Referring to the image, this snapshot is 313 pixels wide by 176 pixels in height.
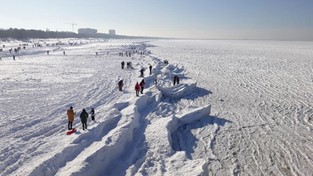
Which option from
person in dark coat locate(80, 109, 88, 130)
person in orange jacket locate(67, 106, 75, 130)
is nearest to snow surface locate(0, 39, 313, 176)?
person in dark coat locate(80, 109, 88, 130)

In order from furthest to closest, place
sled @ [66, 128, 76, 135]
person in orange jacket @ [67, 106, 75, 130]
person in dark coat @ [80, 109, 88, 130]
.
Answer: person in orange jacket @ [67, 106, 75, 130], person in dark coat @ [80, 109, 88, 130], sled @ [66, 128, 76, 135]

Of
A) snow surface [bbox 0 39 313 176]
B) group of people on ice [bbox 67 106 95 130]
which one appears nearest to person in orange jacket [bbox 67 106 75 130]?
group of people on ice [bbox 67 106 95 130]

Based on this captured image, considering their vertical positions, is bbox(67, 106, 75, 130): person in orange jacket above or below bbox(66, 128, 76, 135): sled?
above

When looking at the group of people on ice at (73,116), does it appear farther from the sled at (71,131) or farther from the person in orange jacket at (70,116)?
the sled at (71,131)

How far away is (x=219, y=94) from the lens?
26.0 metres

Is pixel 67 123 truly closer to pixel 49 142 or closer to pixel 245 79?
pixel 49 142

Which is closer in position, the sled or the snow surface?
the snow surface

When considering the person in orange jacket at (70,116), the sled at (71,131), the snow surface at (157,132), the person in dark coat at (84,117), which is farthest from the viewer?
the person in orange jacket at (70,116)

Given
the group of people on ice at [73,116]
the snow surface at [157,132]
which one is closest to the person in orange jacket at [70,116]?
the group of people on ice at [73,116]

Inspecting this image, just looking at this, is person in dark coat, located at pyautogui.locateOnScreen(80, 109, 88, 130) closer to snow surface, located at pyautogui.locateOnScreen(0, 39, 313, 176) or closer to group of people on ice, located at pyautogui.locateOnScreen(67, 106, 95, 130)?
group of people on ice, located at pyautogui.locateOnScreen(67, 106, 95, 130)

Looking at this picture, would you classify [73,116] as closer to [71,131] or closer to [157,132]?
[71,131]

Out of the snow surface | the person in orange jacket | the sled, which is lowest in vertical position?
the snow surface

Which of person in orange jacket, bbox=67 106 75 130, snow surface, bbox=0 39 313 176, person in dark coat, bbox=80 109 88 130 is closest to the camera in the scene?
snow surface, bbox=0 39 313 176

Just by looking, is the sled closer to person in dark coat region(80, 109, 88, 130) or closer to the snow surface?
the snow surface
